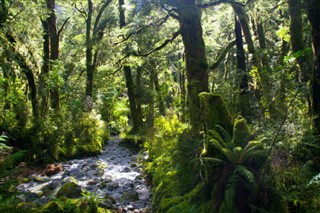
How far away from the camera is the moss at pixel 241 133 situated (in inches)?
182

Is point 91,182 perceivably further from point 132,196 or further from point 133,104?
point 133,104

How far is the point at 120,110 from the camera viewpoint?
24953 mm

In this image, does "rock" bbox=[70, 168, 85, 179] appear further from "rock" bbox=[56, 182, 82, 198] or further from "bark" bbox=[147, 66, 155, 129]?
"bark" bbox=[147, 66, 155, 129]

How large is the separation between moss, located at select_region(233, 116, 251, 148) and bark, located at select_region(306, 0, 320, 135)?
36.0 inches

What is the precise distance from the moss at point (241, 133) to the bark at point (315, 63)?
0.91 meters

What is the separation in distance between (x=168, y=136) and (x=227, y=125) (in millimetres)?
3127

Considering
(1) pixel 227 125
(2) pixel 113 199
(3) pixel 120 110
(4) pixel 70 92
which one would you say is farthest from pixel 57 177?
(3) pixel 120 110

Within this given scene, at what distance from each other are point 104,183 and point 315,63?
5.57m

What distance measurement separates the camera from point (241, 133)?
4703 millimetres

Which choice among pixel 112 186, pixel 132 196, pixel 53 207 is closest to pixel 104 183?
pixel 112 186

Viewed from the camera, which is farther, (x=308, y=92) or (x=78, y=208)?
(x=78, y=208)

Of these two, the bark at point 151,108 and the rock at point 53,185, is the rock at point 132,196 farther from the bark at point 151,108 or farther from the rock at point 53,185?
the bark at point 151,108

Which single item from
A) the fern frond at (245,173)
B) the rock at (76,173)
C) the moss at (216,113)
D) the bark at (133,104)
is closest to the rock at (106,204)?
the moss at (216,113)

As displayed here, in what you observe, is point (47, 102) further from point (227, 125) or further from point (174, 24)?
point (227, 125)
